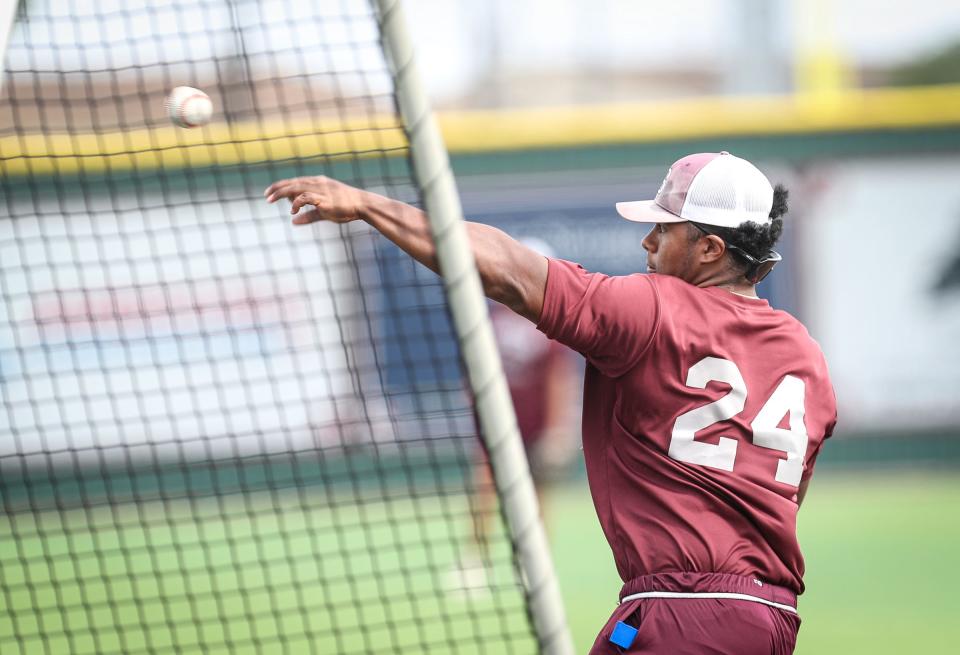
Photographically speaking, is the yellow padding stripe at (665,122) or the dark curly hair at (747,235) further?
the yellow padding stripe at (665,122)

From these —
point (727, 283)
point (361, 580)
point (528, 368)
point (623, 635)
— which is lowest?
point (361, 580)

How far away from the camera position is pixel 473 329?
2.72m

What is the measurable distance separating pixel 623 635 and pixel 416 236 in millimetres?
1041

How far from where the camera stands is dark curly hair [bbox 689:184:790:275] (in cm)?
289

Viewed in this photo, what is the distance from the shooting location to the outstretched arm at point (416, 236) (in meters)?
2.72

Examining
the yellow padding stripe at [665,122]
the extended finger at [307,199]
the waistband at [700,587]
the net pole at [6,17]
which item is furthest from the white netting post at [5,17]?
the yellow padding stripe at [665,122]

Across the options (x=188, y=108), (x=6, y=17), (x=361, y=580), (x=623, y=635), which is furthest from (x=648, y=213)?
(x=361, y=580)

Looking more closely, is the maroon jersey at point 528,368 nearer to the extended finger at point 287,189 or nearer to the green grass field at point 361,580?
the green grass field at point 361,580

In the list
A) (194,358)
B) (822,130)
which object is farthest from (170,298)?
(822,130)

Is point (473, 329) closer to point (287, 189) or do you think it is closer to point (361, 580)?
point (287, 189)

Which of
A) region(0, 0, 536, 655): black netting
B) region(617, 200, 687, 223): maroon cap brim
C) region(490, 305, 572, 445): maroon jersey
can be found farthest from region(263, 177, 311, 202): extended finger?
region(0, 0, 536, 655): black netting

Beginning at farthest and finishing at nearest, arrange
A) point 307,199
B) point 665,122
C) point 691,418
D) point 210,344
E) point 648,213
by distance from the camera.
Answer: point 665,122
point 210,344
point 648,213
point 691,418
point 307,199

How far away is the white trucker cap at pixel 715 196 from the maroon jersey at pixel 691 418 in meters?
0.17

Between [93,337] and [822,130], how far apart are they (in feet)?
22.0
